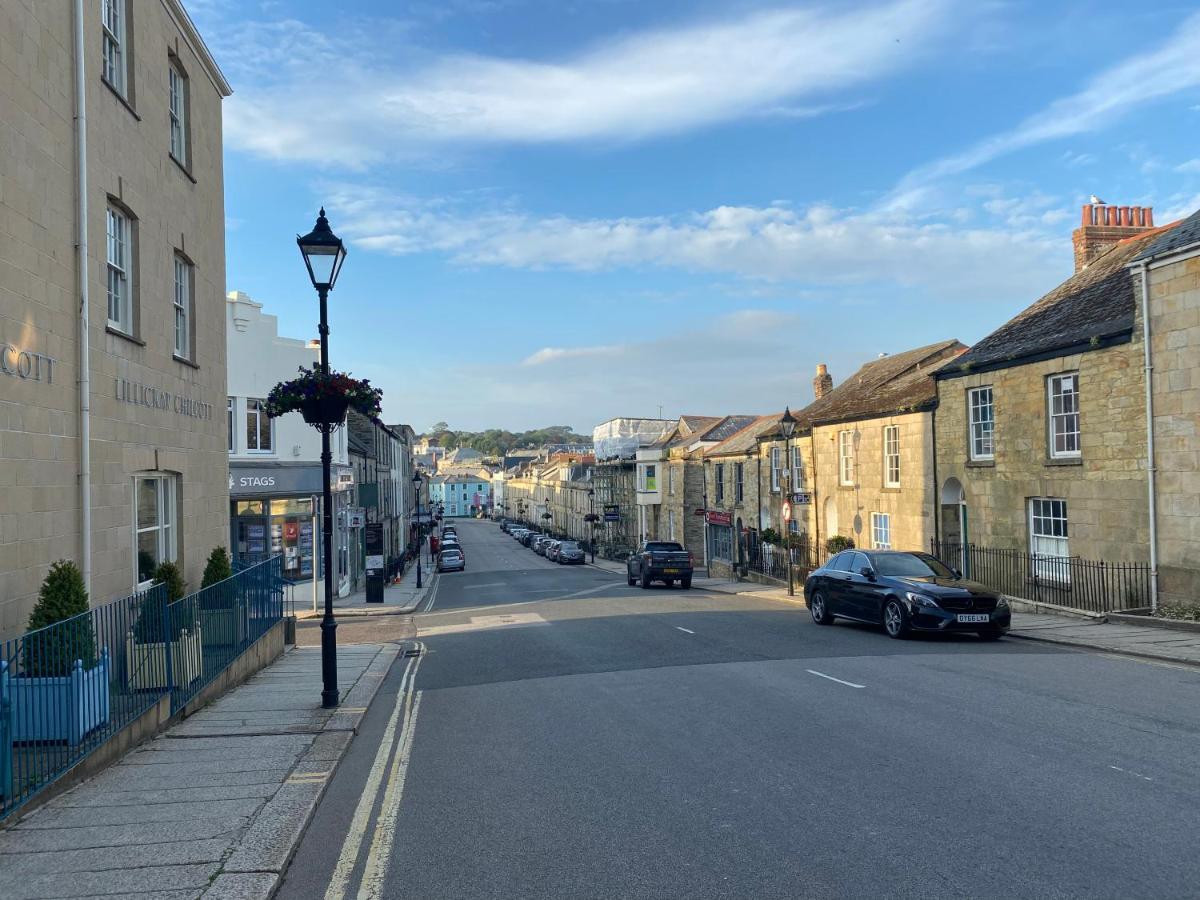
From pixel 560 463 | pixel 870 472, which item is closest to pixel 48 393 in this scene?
pixel 870 472

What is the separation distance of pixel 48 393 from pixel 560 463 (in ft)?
311

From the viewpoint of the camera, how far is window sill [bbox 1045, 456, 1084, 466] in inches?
765

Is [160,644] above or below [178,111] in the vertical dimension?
below

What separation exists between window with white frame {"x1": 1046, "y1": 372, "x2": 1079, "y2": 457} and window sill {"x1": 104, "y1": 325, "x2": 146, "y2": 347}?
59.4ft

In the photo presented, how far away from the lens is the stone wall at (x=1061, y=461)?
1786cm

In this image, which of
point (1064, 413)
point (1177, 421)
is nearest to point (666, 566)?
point (1064, 413)

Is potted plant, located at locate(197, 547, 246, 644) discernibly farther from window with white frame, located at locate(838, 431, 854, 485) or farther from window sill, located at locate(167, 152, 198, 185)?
window with white frame, located at locate(838, 431, 854, 485)

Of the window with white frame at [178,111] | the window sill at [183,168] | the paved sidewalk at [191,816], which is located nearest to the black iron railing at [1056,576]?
the paved sidewalk at [191,816]

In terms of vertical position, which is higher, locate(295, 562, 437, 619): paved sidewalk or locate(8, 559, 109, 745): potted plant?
locate(8, 559, 109, 745): potted plant

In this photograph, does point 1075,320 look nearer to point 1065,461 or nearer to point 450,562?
point 1065,461

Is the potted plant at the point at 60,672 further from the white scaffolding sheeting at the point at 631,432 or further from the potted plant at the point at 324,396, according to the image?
the white scaffolding sheeting at the point at 631,432

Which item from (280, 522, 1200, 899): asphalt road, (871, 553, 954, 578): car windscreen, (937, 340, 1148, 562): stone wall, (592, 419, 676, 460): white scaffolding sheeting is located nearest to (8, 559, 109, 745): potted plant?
(280, 522, 1200, 899): asphalt road

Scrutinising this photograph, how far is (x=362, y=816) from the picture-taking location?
22.2 ft

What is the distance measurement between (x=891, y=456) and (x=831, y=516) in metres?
5.28
